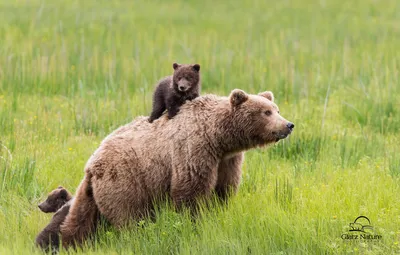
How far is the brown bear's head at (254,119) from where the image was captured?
657cm

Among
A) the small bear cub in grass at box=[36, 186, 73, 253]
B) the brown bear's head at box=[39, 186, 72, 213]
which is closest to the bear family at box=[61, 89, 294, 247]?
the small bear cub in grass at box=[36, 186, 73, 253]

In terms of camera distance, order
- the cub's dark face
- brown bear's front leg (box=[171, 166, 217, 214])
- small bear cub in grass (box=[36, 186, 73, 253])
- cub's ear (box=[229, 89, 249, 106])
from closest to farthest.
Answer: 1. brown bear's front leg (box=[171, 166, 217, 214])
2. cub's ear (box=[229, 89, 249, 106])
3. small bear cub in grass (box=[36, 186, 73, 253])
4. the cub's dark face

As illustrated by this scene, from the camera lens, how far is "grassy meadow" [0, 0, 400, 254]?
6449mm

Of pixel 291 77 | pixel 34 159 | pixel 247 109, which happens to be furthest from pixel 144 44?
pixel 247 109

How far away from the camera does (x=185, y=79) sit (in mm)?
6922

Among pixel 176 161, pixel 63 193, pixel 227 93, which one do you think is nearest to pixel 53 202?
pixel 63 193

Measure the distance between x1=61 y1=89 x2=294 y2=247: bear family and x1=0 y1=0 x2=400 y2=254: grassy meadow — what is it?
0.20 m

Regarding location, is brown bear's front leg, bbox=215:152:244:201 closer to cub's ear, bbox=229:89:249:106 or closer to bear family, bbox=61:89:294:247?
bear family, bbox=61:89:294:247

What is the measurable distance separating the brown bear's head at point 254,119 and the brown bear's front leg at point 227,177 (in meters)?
0.25

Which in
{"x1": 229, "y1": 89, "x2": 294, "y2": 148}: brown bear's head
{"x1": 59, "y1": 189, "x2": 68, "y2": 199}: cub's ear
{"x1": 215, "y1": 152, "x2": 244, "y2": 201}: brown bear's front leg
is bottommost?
{"x1": 59, "y1": 189, "x2": 68, "y2": 199}: cub's ear

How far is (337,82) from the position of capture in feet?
43.1

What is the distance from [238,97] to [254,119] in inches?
9.8

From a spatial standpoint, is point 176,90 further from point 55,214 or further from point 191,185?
point 55,214

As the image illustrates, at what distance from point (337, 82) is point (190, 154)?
7.22m
